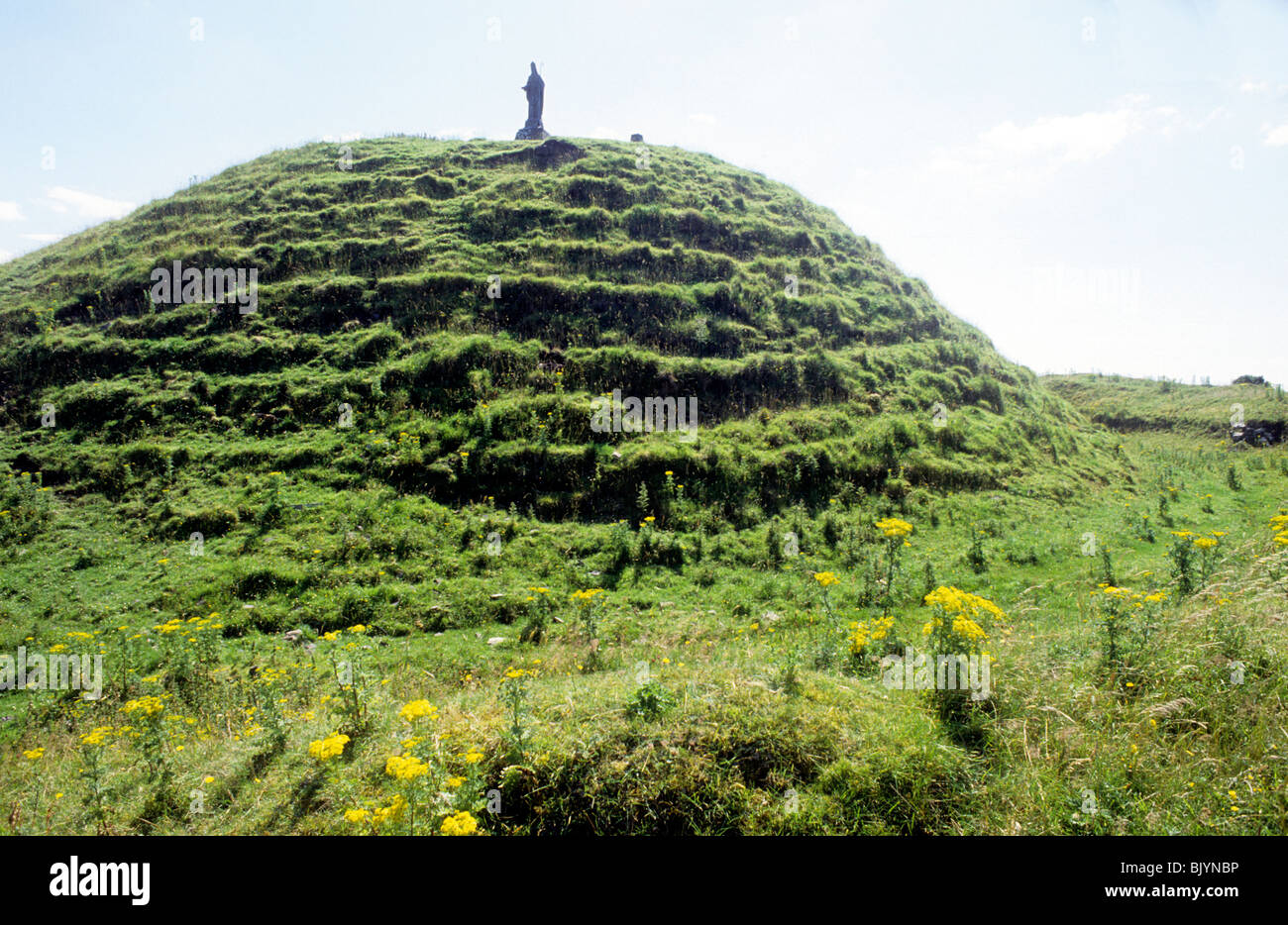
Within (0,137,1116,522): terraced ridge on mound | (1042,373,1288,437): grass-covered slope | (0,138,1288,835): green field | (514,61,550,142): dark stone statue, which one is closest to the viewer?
(0,138,1288,835): green field

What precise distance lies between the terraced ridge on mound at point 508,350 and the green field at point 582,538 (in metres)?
0.16

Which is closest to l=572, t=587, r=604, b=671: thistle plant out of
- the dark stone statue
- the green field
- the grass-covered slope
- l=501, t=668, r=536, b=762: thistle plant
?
the green field

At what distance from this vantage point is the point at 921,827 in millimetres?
4020

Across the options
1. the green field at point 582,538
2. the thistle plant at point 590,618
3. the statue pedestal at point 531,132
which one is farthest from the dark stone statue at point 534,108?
the thistle plant at point 590,618

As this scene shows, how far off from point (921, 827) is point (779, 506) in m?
10.6

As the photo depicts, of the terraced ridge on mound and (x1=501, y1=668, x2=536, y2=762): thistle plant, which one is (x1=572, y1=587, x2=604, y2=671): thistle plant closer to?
(x1=501, y1=668, x2=536, y2=762): thistle plant

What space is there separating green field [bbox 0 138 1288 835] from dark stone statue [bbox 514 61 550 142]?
11241 millimetres

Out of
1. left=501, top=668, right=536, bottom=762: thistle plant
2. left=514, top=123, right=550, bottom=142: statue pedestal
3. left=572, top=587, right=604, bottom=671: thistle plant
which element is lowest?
left=572, top=587, right=604, bottom=671: thistle plant

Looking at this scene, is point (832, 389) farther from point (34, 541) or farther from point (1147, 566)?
point (34, 541)

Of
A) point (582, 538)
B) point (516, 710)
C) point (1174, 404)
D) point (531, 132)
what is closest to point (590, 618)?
point (582, 538)

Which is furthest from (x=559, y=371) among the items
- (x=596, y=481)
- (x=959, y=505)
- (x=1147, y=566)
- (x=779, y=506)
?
(x=1147, y=566)

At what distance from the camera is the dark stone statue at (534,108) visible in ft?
132

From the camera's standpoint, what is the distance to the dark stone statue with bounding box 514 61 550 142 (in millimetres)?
40156

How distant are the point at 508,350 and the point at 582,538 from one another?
8059 millimetres
